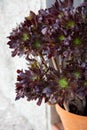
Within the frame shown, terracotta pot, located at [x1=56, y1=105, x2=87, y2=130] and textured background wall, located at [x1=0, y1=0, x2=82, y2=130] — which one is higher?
textured background wall, located at [x1=0, y1=0, x2=82, y2=130]

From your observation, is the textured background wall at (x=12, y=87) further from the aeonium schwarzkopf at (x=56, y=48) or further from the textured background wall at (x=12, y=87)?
the aeonium schwarzkopf at (x=56, y=48)

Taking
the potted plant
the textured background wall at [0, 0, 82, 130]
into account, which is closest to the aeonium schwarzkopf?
the potted plant

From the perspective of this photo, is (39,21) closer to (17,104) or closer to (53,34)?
(53,34)

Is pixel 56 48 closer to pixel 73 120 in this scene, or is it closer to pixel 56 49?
pixel 56 49

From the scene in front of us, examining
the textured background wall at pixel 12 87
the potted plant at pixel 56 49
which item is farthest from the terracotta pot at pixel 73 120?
the textured background wall at pixel 12 87

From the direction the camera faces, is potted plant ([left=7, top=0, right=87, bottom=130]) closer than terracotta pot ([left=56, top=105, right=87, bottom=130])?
Yes

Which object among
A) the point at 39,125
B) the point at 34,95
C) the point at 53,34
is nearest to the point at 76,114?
the point at 34,95

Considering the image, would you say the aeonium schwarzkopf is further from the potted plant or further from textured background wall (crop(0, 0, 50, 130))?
textured background wall (crop(0, 0, 50, 130))

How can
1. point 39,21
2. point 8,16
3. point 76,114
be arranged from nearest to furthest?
point 39,21
point 76,114
point 8,16
